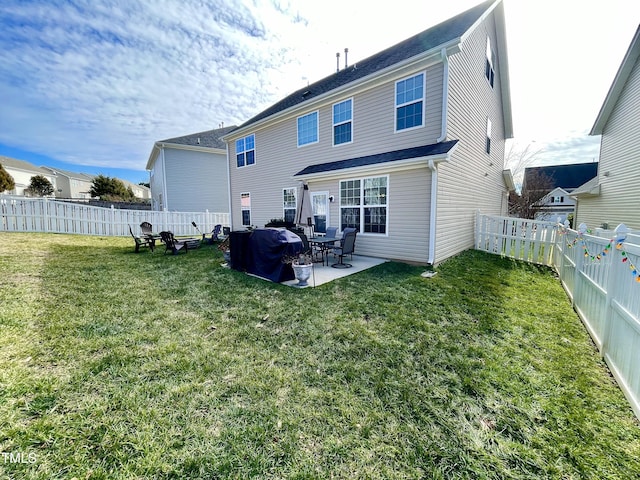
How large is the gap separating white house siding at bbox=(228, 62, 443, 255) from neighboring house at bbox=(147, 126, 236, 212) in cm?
639

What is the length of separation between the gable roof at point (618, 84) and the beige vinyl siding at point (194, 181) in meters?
21.6

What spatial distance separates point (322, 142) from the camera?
394 inches

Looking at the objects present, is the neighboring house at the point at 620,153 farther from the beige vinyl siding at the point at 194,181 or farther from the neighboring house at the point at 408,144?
the beige vinyl siding at the point at 194,181

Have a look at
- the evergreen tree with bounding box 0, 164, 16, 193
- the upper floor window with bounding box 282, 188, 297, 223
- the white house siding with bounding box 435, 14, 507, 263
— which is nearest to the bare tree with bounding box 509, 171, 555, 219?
the white house siding with bounding box 435, 14, 507, 263

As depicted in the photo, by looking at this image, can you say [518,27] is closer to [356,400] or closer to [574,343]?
[574,343]

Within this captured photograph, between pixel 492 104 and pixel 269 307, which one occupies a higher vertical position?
pixel 492 104

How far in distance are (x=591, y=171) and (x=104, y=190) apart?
62.2 metres

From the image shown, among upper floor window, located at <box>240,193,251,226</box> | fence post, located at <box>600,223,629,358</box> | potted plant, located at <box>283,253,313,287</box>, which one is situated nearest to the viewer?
fence post, located at <box>600,223,629,358</box>

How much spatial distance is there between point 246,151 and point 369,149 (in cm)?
740

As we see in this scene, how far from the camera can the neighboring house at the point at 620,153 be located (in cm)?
1016

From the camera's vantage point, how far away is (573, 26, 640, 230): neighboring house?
33.3ft

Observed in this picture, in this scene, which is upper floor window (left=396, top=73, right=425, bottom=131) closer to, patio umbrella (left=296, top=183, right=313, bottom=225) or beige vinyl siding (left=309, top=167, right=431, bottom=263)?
beige vinyl siding (left=309, top=167, right=431, bottom=263)

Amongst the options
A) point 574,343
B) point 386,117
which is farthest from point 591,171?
point 574,343

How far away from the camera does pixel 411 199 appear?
24.6 feet
